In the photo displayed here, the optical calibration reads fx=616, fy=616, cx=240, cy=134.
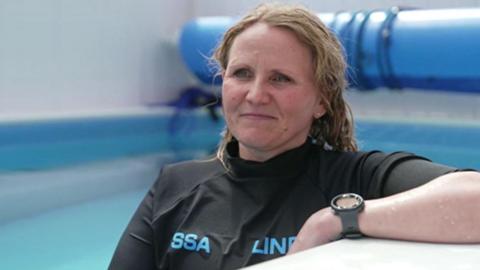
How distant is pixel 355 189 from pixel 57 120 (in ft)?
10.0

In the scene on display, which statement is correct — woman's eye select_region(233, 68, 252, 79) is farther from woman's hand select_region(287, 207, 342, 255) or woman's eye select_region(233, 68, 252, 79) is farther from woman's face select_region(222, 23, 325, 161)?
woman's hand select_region(287, 207, 342, 255)

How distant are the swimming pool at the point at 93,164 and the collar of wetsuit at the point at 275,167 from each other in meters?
1.03

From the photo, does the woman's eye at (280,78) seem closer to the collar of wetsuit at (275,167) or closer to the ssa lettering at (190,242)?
the collar of wetsuit at (275,167)

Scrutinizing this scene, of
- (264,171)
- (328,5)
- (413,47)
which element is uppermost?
(264,171)

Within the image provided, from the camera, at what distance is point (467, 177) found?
880mm

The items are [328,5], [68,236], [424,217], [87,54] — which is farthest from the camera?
[328,5]

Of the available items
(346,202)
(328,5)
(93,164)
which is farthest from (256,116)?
(328,5)

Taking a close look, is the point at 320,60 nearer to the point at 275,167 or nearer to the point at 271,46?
the point at 271,46

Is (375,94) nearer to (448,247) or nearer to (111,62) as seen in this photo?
(111,62)

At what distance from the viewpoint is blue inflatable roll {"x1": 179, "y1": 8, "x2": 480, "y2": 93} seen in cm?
332

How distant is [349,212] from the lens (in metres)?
0.82

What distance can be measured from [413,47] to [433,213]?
112 inches

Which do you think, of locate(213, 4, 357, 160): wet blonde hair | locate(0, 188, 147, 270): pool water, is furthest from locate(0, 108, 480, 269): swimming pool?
locate(213, 4, 357, 160): wet blonde hair

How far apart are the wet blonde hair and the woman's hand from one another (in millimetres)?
369
